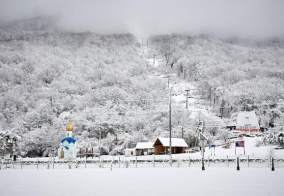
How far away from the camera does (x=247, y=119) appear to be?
98875 mm

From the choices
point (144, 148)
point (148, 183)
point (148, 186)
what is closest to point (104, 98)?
point (144, 148)

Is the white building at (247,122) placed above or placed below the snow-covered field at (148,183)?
above

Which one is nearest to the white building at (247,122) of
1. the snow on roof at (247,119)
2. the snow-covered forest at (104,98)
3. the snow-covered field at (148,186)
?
the snow on roof at (247,119)

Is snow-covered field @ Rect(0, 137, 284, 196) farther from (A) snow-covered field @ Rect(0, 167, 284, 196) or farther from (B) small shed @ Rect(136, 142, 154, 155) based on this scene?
(B) small shed @ Rect(136, 142, 154, 155)

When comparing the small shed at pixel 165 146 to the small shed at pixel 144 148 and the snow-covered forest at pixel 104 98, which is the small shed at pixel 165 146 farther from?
the snow-covered forest at pixel 104 98

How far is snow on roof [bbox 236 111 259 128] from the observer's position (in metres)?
97.9

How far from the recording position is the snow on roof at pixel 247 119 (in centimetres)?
9788

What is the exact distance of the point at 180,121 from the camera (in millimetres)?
91625

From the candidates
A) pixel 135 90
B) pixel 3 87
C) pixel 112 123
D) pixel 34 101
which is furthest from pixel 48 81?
pixel 112 123

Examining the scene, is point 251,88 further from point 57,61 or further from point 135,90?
point 57,61

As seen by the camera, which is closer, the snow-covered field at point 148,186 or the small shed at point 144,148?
the snow-covered field at point 148,186

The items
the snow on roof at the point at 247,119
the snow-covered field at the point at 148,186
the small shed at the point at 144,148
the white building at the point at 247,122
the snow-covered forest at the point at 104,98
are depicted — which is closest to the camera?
the snow-covered field at the point at 148,186

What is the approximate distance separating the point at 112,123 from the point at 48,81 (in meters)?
68.8

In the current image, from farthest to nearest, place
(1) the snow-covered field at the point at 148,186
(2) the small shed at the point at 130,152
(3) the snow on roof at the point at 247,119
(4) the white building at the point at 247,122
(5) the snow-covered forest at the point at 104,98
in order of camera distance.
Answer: (3) the snow on roof at the point at 247,119, (4) the white building at the point at 247,122, (5) the snow-covered forest at the point at 104,98, (2) the small shed at the point at 130,152, (1) the snow-covered field at the point at 148,186
